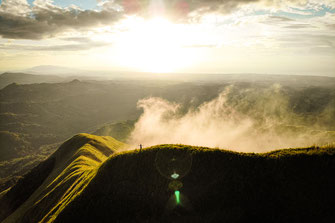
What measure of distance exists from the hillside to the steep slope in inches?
939

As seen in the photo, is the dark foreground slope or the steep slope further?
the steep slope

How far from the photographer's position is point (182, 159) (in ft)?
103

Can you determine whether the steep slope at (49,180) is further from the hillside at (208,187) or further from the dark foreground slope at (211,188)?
the dark foreground slope at (211,188)

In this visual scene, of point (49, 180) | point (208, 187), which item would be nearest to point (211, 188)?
point (208, 187)

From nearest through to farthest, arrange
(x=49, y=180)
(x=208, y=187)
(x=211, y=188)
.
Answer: (x=211, y=188)
(x=208, y=187)
(x=49, y=180)

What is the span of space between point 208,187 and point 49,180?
7473 centimetres

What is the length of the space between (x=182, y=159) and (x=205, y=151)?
4207 mm

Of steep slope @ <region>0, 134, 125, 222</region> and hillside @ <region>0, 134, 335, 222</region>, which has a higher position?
hillside @ <region>0, 134, 335, 222</region>

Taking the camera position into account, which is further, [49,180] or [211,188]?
[49,180]

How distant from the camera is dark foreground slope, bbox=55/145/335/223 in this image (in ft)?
74.1

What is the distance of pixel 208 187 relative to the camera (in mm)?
26828

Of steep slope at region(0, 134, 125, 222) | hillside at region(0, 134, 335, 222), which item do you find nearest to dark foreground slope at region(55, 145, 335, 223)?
hillside at region(0, 134, 335, 222)

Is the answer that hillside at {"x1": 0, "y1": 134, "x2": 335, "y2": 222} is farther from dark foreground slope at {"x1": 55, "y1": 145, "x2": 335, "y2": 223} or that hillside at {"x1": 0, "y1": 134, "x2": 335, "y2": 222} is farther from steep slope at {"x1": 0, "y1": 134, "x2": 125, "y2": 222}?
steep slope at {"x1": 0, "y1": 134, "x2": 125, "y2": 222}

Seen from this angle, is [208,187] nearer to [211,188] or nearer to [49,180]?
[211,188]
